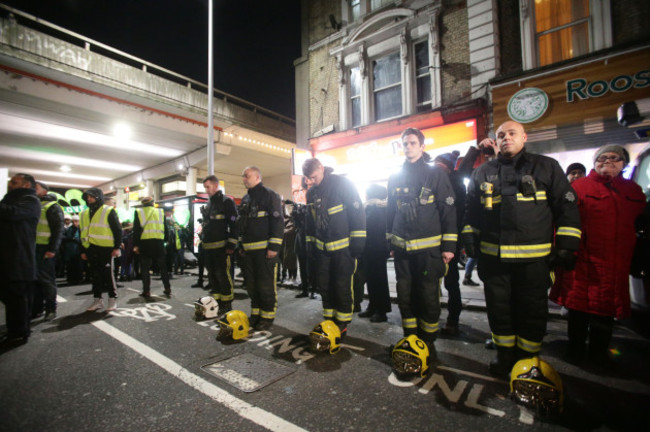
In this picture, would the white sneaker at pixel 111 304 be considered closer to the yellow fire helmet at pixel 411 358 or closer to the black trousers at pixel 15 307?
the black trousers at pixel 15 307

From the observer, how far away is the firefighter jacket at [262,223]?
13.9 feet

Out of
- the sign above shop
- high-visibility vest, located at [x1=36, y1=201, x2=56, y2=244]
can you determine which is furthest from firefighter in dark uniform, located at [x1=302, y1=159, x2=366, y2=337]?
the sign above shop

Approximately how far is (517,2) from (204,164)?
15.4m

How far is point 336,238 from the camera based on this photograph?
12.0ft

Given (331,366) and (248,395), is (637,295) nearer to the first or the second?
(331,366)

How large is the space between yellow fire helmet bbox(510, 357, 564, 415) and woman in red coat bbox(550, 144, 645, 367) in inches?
47.7

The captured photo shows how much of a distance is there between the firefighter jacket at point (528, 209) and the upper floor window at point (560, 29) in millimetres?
7365

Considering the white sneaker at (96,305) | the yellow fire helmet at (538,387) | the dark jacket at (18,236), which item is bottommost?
the white sneaker at (96,305)

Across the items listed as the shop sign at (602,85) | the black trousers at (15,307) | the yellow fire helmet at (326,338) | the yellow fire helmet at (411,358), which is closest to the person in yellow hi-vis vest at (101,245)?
the black trousers at (15,307)

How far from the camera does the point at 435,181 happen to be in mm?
3131

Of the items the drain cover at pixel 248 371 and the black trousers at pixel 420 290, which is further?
the black trousers at pixel 420 290

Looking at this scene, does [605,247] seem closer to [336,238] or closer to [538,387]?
[538,387]

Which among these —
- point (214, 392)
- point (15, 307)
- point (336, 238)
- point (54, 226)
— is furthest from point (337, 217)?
point (54, 226)

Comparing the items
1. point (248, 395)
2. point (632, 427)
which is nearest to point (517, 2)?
point (632, 427)
